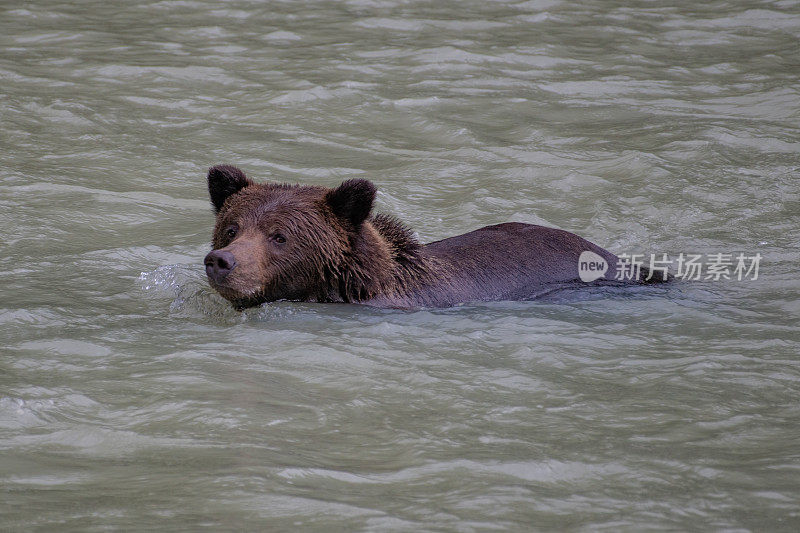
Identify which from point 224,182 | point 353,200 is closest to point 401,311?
point 353,200

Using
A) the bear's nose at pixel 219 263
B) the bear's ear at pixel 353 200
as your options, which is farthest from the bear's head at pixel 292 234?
the bear's nose at pixel 219 263

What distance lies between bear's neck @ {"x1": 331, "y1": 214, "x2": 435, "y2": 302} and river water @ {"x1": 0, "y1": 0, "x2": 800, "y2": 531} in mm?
246

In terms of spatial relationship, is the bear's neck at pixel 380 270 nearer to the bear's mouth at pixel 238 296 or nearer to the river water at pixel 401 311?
the river water at pixel 401 311

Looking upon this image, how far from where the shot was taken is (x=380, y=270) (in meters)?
8.33

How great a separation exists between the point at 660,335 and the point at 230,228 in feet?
10.7

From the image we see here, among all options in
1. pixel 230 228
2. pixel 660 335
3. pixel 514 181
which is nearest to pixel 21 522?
pixel 230 228

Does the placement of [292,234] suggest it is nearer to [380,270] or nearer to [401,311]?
[380,270]

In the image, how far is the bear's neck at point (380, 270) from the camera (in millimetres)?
8266

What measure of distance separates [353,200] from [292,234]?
0.53m

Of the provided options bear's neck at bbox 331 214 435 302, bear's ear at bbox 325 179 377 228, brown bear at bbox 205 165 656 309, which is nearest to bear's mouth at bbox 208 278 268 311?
brown bear at bbox 205 165 656 309

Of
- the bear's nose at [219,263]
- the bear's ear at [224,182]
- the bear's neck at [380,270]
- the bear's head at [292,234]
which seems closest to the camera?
the bear's nose at [219,263]

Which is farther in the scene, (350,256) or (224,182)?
(224,182)

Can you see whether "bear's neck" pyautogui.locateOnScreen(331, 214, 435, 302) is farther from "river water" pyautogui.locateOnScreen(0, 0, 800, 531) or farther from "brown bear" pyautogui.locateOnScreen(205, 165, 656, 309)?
"river water" pyautogui.locateOnScreen(0, 0, 800, 531)

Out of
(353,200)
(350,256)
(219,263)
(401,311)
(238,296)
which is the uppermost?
(353,200)
